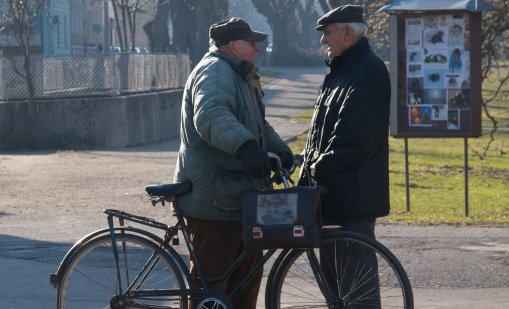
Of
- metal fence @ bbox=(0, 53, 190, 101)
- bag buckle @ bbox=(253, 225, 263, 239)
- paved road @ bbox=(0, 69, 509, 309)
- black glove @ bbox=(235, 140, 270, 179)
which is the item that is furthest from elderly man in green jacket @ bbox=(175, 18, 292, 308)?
metal fence @ bbox=(0, 53, 190, 101)

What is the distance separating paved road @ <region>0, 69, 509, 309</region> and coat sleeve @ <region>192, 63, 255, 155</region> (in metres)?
2.26

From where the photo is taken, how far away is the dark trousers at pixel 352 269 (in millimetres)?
5562

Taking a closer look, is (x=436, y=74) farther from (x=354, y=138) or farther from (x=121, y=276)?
(x=121, y=276)

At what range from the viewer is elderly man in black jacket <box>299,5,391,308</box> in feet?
18.3

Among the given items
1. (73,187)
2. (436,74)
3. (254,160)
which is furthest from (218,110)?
(73,187)

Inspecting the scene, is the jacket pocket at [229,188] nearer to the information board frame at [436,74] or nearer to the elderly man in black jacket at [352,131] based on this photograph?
the elderly man in black jacket at [352,131]

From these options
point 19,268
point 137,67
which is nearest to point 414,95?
point 19,268

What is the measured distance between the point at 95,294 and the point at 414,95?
6.51 m

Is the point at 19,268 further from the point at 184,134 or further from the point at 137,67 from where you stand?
the point at 137,67

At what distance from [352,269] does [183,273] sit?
846 millimetres

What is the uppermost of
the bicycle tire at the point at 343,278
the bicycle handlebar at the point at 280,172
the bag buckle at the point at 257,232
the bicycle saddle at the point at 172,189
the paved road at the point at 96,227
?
the bicycle handlebar at the point at 280,172

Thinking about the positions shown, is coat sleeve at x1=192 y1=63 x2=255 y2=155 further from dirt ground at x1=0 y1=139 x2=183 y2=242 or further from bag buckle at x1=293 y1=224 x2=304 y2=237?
dirt ground at x1=0 y1=139 x2=183 y2=242

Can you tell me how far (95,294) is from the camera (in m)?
5.82

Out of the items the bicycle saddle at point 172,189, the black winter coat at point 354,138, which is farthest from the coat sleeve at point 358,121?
the bicycle saddle at point 172,189
